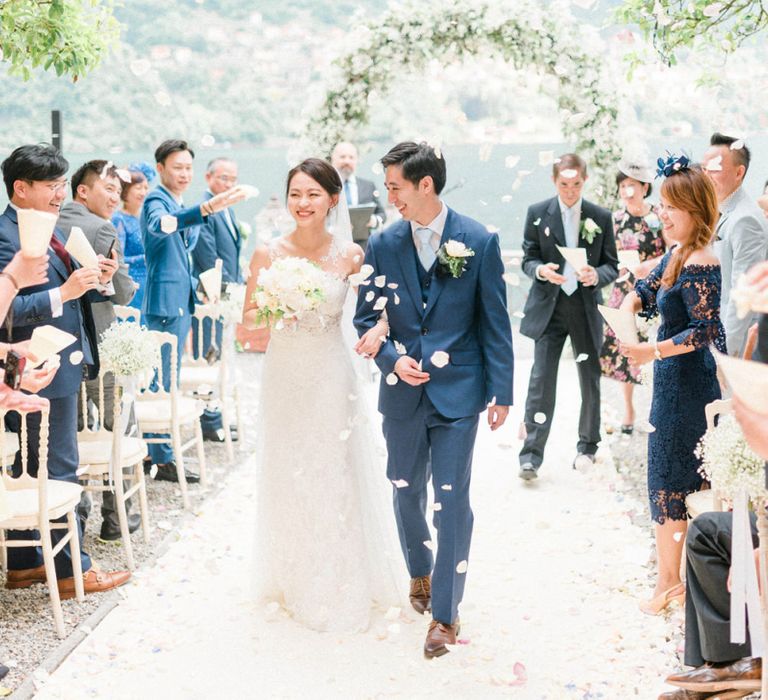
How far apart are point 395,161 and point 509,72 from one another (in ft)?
20.0

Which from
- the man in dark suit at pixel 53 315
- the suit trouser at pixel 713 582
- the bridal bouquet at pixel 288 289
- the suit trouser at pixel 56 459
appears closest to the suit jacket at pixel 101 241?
the man in dark suit at pixel 53 315

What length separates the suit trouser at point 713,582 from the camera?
2.85 metres

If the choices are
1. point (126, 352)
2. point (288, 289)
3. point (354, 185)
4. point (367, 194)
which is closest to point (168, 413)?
point (126, 352)

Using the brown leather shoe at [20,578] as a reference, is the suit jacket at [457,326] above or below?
above

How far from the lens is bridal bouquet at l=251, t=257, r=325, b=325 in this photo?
3648 millimetres

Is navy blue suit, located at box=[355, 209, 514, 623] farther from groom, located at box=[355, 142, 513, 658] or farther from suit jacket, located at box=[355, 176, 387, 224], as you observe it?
suit jacket, located at box=[355, 176, 387, 224]

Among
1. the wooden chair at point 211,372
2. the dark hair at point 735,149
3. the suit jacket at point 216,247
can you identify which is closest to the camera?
the dark hair at point 735,149

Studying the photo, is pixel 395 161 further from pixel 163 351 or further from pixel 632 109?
pixel 632 109

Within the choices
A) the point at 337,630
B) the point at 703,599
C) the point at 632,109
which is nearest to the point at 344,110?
the point at 632,109

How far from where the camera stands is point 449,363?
11.6ft

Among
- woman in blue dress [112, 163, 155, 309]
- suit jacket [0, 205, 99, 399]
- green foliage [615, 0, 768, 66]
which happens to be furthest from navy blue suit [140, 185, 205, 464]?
green foliage [615, 0, 768, 66]

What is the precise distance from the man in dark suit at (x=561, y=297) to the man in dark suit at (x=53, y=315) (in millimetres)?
2791

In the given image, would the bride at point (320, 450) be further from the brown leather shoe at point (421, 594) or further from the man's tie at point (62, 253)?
the man's tie at point (62, 253)

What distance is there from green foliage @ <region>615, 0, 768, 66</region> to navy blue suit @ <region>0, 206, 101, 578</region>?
118 inches
